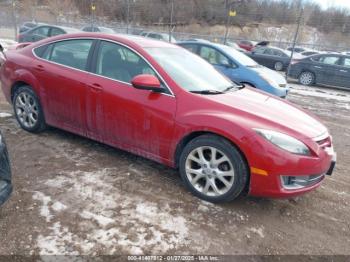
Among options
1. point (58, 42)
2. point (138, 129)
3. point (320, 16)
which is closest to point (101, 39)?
point (58, 42)

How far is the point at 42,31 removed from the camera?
44.9 feet

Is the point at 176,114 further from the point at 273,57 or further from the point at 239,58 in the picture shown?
the point at 273,57

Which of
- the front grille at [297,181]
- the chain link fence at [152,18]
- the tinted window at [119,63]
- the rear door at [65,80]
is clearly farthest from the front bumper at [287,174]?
the chain link fence at [152,18]

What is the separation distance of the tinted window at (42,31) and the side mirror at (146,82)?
37.8 ft

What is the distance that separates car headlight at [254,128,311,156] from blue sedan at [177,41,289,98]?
15.6ft

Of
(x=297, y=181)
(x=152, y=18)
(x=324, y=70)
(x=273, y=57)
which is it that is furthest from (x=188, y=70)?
(x=152, y=18)

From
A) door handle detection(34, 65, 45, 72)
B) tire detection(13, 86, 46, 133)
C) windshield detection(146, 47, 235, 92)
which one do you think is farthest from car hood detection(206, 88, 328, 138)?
tire detection(13, 86, 46, 133)

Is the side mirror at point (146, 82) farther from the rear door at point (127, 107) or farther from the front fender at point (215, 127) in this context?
the front fender at point (215, 127)

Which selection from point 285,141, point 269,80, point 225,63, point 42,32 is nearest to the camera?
point 285,141

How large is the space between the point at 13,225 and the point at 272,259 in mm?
2178

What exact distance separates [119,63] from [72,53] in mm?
809

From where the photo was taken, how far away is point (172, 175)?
399 cm

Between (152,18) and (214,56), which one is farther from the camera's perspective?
(152,18)

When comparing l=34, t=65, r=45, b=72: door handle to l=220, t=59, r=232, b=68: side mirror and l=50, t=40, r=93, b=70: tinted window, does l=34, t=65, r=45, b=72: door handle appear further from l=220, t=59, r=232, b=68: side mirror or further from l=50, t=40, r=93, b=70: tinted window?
l=220, t=59, r=232, b=68: side mirror
